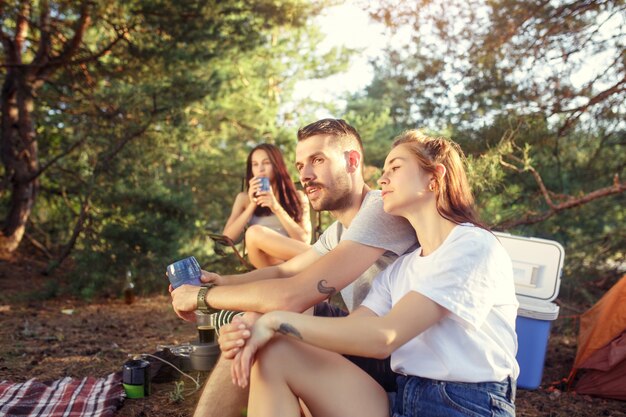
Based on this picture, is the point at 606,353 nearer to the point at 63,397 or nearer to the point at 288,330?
the point at 288,330

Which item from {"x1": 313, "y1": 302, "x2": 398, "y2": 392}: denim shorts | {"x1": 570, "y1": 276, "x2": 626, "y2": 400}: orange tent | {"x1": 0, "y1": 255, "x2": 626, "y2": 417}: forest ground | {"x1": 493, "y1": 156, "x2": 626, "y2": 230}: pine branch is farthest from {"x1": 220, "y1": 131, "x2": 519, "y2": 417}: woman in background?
{"x1": 493, "y1": 156, "x2": 626, "y2": 230}: pine branch

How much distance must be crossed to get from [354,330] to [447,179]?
0.57 metres

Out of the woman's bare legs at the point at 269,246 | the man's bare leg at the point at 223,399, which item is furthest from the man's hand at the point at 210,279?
the woman's bare legs at the point at 269,246

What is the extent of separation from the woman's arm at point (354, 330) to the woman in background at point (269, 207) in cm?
197

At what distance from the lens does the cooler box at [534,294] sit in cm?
304

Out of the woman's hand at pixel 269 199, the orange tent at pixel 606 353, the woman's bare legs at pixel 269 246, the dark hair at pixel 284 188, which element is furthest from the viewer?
the dark hair at pixel 284 188

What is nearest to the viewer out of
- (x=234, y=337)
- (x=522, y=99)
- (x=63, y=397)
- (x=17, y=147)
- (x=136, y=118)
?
(x=234, y=337)

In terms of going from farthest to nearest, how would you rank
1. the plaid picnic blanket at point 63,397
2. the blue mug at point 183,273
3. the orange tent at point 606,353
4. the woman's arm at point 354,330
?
the orange tent at point 606,353
the plaid picnic blanket at point 63,397
the blue mug at point 183,273
the woman's arm at point 354,330

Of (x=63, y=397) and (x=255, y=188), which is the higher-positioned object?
(x=255, y=188)

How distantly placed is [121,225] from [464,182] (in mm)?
5662

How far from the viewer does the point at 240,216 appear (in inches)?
167

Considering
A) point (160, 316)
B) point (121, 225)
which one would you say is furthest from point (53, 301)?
point (160, 316)

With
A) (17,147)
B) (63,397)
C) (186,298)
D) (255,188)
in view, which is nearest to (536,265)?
(255,188)

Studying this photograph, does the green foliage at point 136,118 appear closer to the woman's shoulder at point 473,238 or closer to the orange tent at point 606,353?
the orange tent at point 606,353
